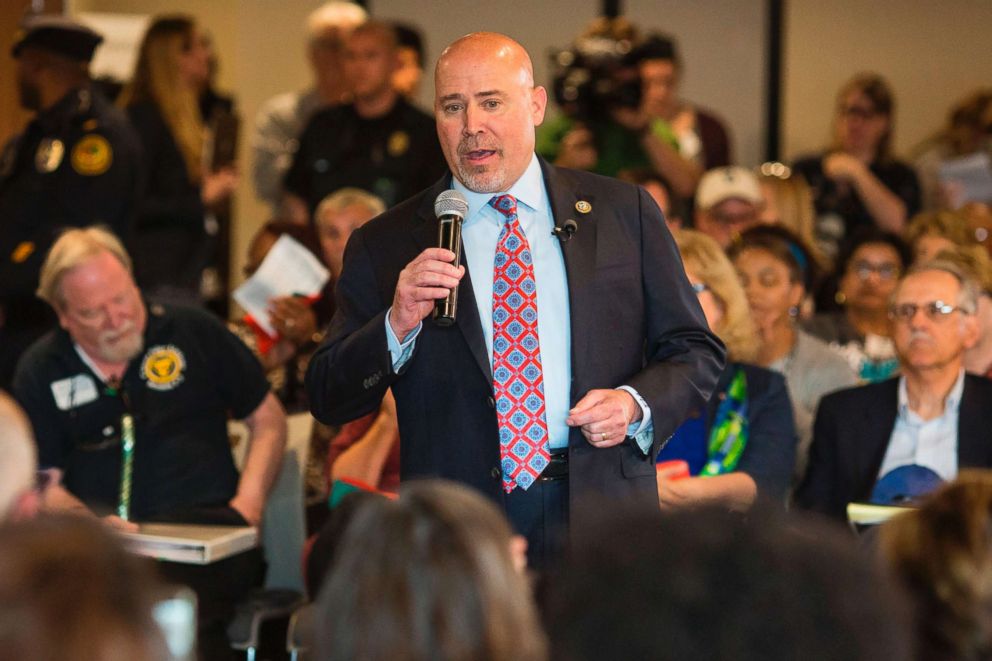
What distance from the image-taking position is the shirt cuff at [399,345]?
8.91 ft

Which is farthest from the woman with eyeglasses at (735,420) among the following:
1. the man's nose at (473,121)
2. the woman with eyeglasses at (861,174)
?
the woman with eyeglasses at (861,174)

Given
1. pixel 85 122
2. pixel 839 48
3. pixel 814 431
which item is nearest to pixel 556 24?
pixel 839 48

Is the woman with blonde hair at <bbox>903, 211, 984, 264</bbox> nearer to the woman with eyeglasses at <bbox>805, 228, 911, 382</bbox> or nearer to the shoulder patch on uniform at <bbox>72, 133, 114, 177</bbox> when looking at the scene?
the woman with eyeglasses at <bbox>805, 228, 911, 382</bbox>

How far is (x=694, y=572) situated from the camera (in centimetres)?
130

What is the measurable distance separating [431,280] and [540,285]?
0.37 metres

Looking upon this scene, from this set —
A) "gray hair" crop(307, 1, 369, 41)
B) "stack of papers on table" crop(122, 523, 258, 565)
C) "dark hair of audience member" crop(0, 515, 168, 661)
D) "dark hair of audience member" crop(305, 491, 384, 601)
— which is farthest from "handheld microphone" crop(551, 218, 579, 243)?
"gray hair" crop(307, 1, 369, 41)

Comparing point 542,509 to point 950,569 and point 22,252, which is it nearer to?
point 950,569

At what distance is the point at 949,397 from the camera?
429 cm

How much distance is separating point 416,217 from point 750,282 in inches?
96.8

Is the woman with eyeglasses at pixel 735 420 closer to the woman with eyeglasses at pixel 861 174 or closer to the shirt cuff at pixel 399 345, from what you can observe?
the shirt cuff at pixel 399 345

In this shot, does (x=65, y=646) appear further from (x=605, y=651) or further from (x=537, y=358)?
(x=537, y=358)

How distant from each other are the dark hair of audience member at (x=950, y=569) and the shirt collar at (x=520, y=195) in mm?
1384

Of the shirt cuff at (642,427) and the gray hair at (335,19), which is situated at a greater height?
the gray hair at (335,19)

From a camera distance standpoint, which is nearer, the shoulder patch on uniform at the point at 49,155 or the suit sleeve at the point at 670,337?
the suit sleeve at the point at 670,337
